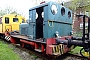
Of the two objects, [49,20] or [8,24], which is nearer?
[49,20]

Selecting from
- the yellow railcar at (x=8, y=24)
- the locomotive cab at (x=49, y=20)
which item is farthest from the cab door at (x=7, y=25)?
the locomotive cab at (x=49, y=20)

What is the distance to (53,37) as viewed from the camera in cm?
599

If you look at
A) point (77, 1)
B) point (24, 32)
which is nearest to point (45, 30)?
point (24, 32)

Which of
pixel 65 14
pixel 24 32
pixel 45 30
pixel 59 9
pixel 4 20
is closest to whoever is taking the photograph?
pixel 45 30

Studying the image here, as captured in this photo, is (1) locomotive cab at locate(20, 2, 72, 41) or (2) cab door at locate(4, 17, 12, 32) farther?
(2) cab door at locate(4, 17, 12, 32)

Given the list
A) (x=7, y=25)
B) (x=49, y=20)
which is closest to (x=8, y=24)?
(x=7, y=25)

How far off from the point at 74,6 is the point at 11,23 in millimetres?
12780

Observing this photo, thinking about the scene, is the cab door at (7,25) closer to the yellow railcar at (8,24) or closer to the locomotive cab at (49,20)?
the yellow railcar at (8,24)

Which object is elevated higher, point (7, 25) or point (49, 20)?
point (49, 20)

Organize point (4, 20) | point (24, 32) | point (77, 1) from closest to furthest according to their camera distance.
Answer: point (24, 32), point (4, 20), point (77, 1)

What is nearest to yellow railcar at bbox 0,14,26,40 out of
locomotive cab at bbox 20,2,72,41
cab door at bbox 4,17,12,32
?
cab door at bbox 4,17,12,32

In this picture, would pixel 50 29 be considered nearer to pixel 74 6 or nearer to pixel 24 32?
pixel 24 32

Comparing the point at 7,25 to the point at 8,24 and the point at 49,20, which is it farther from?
the point at 49,20

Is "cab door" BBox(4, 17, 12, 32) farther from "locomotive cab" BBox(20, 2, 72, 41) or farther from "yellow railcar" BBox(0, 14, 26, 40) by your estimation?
"locomotive cab" BBox(20, 2, 72, 41)
